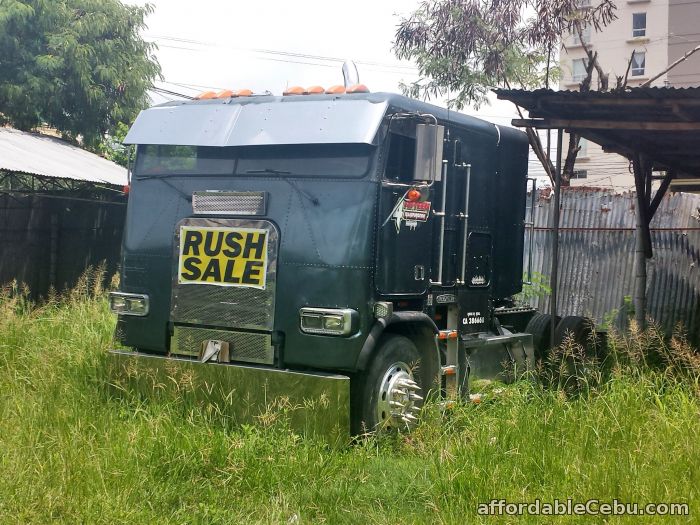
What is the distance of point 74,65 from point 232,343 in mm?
13284

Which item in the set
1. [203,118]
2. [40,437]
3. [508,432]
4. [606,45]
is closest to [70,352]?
[40,437]

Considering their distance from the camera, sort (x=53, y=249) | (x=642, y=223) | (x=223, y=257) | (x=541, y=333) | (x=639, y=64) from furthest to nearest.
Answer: (x=639, y=64)
(x=53, y=249)
(x=642, y=223)
(x=541, y=333)
(x=223, y=257)

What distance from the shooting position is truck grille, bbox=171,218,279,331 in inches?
272

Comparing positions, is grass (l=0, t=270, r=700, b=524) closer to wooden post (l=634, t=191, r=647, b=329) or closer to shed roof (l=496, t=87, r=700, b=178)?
shed roof (l=496, t=87, r=700, b=178)

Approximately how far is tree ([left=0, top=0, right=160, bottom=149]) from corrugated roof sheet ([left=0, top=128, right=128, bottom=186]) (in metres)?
1.71

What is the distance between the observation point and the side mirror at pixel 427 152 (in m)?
6.86

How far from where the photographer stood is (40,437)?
620cm

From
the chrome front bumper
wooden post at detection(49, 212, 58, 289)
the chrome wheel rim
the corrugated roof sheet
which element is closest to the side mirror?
the chrome wheel rim

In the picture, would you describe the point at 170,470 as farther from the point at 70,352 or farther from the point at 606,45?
the point at 606,45

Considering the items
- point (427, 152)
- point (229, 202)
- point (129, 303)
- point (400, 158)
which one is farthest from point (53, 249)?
point (427, 152)

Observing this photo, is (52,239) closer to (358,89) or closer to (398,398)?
(358,89)

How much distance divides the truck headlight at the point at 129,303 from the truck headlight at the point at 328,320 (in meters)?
1.50

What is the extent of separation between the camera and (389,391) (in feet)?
22.9

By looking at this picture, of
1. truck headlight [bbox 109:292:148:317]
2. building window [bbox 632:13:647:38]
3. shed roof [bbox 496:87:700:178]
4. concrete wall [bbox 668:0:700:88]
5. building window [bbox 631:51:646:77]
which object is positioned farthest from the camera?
building window [bbox 631:51:646:77]
